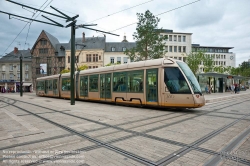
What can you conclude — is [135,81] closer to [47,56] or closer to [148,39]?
[148,39]

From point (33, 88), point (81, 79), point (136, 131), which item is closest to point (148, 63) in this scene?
point (136, 131)

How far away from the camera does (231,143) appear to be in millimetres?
4336

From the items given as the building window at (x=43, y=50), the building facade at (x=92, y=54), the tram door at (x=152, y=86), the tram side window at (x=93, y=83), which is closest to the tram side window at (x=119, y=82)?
the tram door at (x=152, y=86)

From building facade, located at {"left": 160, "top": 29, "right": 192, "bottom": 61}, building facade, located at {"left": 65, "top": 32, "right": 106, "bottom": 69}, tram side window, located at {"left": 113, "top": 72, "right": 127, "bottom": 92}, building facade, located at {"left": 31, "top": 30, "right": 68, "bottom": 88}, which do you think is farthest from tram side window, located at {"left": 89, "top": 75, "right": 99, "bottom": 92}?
building facade, located at {"left": 160, "top": 29, "right": 192, "bottom": 61}

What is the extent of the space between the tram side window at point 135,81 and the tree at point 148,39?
18.6 m

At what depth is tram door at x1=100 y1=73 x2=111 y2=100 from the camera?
13.3m

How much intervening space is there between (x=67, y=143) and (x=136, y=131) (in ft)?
6.87

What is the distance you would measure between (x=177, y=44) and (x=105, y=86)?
1915 inches

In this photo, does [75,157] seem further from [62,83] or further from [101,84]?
[62,83]

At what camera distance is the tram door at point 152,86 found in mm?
10062

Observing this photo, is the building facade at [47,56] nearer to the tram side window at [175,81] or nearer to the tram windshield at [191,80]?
the tram side window at [175,81]

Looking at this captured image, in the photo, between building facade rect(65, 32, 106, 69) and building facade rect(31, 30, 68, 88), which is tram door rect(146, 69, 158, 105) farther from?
building facade rect(31, 30, 68, 88)

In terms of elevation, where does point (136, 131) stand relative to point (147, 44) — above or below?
below

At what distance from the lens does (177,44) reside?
186ft
